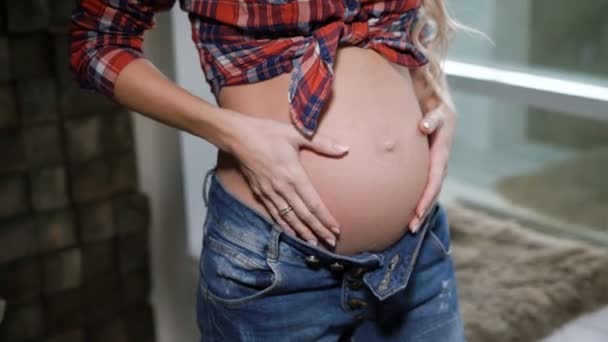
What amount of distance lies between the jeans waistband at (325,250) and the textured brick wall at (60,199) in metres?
0.78

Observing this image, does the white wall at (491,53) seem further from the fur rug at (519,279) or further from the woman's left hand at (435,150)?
the woman's left hand at (435,150)

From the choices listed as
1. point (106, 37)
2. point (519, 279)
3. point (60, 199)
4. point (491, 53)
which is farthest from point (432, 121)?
point (491, 53)

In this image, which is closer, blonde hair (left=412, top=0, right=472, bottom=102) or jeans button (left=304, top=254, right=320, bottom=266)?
jeans button (left=304, top=254, right=320, bottom=266)

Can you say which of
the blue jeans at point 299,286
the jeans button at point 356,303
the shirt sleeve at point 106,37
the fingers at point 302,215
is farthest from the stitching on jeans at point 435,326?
the shirt sleeve at point 106,37

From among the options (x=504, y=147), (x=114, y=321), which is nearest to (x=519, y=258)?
(x=504, y=147)

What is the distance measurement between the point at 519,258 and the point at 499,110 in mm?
585

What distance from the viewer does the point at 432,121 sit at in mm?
1097

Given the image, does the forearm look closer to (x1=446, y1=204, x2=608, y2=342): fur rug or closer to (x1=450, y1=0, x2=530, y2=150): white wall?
(x1=446, y1=204, x2=608, y2=342): fur rug

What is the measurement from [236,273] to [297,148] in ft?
0.54

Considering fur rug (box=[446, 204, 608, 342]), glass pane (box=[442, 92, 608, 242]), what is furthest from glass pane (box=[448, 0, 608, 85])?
fur rug (box=[446, 204, 608, 342])

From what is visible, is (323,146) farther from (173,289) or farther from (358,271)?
(173,289)

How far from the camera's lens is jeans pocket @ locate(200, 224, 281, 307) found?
100 cm

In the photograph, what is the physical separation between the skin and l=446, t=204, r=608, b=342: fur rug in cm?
76

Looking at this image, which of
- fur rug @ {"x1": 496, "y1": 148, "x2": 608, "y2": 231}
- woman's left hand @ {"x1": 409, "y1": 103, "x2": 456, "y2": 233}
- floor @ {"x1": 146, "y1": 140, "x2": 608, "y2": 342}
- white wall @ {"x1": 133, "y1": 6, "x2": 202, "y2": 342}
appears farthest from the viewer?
fur rug @ {"x1": 496, "y1": 148, "x2": 608, "y2": 231}
